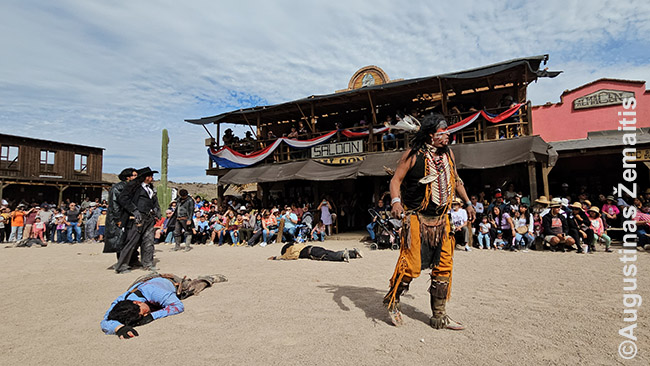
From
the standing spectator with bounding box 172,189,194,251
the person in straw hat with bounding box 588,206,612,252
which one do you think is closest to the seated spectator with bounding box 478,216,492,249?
the person in straw hat with bounding box 588,206,612,252

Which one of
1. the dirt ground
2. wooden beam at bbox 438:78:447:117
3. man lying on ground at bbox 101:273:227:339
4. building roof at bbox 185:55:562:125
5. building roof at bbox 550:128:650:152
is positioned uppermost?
building roof at bbox 185:55:562:125

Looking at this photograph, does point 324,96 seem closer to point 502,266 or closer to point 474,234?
point 474,234

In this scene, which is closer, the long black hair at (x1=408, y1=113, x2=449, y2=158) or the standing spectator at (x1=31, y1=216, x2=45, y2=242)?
the long black hair at (x1=408, y1=113, x2=449, y2=158)

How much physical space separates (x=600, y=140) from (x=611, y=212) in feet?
15.1

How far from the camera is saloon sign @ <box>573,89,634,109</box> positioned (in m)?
13.5

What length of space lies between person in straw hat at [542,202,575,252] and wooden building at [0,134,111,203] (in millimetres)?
28121

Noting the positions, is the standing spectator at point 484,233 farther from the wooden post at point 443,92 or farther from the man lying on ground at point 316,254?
the wooden post at point 443,92

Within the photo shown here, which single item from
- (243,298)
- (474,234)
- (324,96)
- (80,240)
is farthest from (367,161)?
(80,240)

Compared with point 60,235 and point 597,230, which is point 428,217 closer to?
point 597,230

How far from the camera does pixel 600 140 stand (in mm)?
12492

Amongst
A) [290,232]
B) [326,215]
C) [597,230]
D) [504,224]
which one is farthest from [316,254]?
[597,230]

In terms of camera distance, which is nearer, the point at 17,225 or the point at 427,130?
A: the point at 427,130

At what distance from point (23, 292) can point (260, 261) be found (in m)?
3.93

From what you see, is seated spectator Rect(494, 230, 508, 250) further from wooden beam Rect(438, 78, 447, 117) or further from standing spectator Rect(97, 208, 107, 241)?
standing spectator Rect(97, 208, 107, 241)
